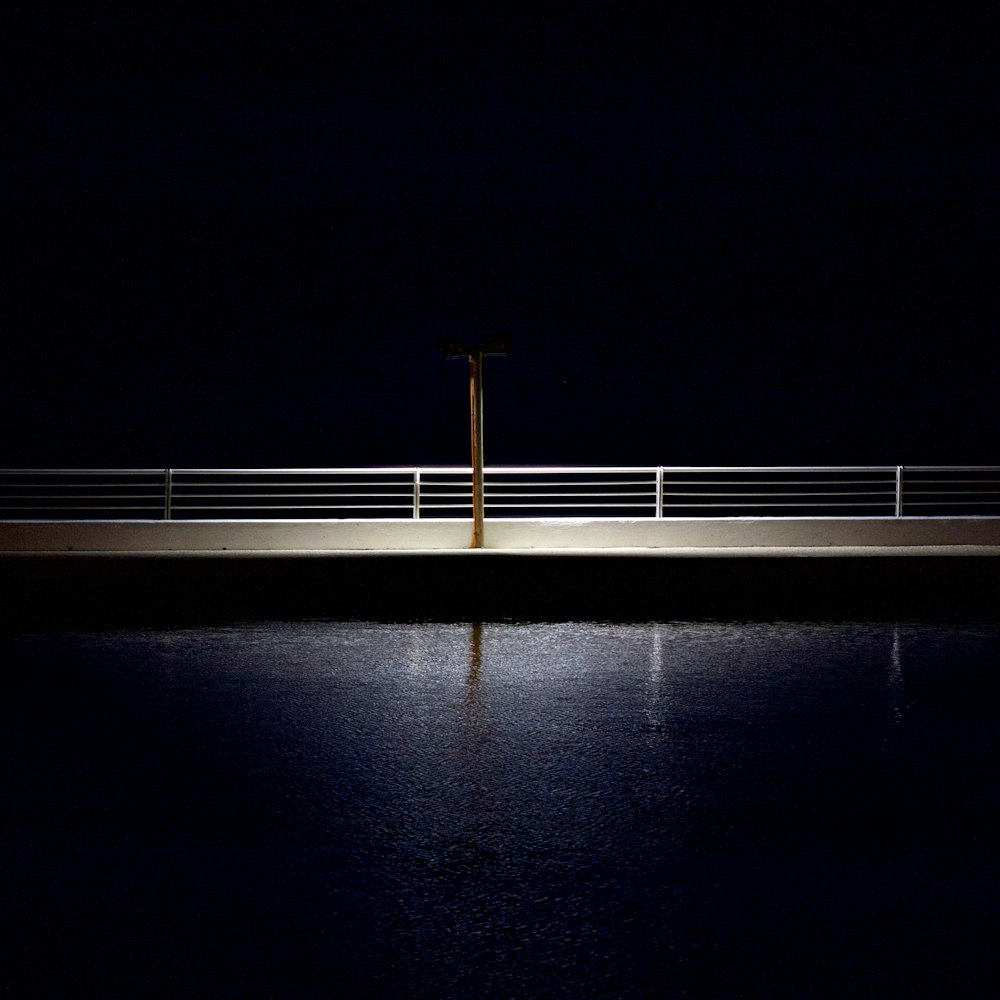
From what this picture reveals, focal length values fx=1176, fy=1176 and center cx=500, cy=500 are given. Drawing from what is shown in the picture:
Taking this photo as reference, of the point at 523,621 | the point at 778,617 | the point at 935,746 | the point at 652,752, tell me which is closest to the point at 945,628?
the point at 778,617

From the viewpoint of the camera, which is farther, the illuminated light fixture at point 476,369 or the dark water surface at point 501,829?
the illuminated light fixture at point 476,369

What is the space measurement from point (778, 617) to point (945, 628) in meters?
1.50

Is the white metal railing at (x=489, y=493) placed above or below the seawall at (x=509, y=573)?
above

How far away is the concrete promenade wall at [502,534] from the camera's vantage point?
19078 mm

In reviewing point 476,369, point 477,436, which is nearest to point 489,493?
point 477,436

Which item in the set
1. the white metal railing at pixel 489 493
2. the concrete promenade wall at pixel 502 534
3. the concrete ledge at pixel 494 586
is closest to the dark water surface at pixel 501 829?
the concrete ledge at pixel 494 586

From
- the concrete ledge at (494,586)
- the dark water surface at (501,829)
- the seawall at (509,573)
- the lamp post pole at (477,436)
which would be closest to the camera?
the dark water surface at (501,829)

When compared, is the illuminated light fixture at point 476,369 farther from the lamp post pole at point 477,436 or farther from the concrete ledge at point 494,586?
the concrete ledge at point 494,586

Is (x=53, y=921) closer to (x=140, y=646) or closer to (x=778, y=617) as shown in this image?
(x=140, y=646)

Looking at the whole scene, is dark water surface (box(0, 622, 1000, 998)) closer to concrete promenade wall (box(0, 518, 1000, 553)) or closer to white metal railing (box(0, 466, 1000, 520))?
white metal railing (box(0, 466, 1000, 520))

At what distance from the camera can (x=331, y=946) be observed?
3.55 metres

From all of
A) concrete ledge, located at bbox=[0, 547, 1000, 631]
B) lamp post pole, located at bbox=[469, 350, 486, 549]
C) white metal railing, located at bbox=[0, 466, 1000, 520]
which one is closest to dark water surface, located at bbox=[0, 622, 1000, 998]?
concrete ledge, located at bbox=[0, 547, 1000, 631]

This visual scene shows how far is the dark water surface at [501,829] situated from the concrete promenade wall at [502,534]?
1064cm

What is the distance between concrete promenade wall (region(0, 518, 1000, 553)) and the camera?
19078 mm
